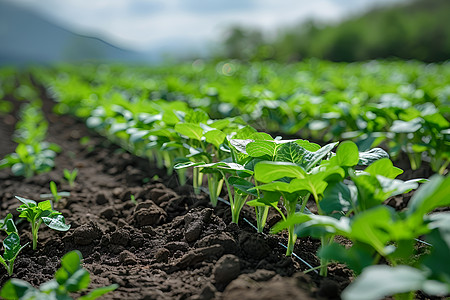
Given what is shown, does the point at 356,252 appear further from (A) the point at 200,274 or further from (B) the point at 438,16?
(B) the point at 438,16

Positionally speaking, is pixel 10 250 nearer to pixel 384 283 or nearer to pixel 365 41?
pixel 384 283

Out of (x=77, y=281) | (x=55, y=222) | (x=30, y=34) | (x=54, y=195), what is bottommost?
(x=54, y=195)

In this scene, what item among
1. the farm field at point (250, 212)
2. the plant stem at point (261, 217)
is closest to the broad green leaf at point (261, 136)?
the farm field at point (250, 212)

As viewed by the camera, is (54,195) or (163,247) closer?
(163,247)

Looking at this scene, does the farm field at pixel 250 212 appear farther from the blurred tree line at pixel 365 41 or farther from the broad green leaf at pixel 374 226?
the blurred tree line at pixel 365 41

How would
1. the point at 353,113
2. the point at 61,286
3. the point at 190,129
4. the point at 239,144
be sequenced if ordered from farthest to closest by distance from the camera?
the point at 353,113, the point at 190,129, the point at 239,144, the point at 61,286

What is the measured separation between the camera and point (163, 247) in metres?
1.86

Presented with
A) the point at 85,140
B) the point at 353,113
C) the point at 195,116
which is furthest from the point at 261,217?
the point at 85,140

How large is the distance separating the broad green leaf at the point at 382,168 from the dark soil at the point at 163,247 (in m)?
0.42

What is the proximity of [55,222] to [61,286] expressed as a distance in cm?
69

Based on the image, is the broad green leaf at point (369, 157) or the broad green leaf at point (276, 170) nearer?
the broad green leaf at point (276, 170)

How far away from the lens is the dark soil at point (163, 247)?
1408mm

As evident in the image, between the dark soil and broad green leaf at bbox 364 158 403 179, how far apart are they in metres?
0.42

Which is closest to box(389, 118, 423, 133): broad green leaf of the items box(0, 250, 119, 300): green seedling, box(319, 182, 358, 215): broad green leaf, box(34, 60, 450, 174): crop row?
box(34, 60, 450, 174): crop row
